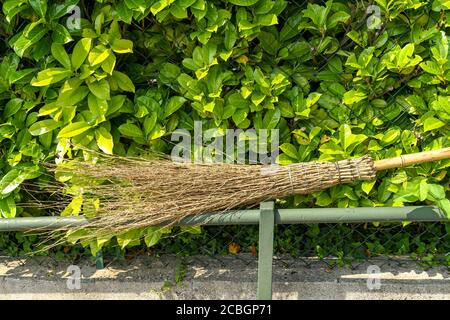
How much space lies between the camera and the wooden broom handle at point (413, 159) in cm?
245

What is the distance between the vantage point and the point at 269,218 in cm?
245

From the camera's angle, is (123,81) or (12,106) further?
(12,106)

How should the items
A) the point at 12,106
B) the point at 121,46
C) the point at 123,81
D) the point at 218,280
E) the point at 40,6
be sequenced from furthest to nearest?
the point at 218,280, the point at 12,106, the point at 123,81, the point at 121,46, the point at 40,6

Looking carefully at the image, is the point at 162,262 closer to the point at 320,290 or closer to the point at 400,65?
the point at 320,290

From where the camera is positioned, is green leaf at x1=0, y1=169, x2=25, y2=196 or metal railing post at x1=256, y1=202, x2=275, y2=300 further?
green leaf at x1=0, y1=169, x2=25, y2=196

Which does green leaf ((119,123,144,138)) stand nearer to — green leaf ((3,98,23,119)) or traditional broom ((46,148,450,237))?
traditional broom ((46,148,450,237))

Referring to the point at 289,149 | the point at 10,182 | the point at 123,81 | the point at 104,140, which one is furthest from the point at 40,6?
the point at 289,149

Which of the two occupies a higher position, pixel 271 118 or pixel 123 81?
pixel 123 81

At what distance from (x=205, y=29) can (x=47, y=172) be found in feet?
3.94

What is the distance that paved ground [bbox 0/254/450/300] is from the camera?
290 centimetres

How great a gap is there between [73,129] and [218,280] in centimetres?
119

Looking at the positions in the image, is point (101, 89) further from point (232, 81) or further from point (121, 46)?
point (232, 81)

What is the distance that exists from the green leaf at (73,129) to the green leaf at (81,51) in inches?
11.7

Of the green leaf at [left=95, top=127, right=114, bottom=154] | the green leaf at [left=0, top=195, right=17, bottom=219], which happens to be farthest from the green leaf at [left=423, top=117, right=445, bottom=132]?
the green leaf at [left=0, top=195, right=17, bottom=219]
